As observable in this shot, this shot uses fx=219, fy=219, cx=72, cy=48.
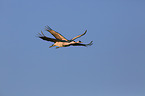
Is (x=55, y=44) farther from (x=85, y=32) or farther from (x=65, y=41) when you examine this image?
(x=85, y=32)

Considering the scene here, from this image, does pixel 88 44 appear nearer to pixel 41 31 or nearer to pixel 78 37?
pixel 78 37

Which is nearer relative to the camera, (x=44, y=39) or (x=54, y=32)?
(x=44, y=39)

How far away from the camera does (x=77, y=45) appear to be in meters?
23.4

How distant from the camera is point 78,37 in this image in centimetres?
2458

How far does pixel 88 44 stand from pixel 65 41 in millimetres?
2566

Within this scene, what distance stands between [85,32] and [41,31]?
4907 mm

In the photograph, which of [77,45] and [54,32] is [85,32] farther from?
[54,32]

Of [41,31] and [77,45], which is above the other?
A: [41,31]

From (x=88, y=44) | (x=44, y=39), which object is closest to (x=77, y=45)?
(x=88, y=44)

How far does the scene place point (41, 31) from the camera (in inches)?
963

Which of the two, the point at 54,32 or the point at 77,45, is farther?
the point at 54,32

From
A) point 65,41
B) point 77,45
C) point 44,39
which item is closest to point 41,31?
point 44,39

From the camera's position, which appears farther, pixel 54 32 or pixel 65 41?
pixel 54 32

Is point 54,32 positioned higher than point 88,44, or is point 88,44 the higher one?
point 54,32
